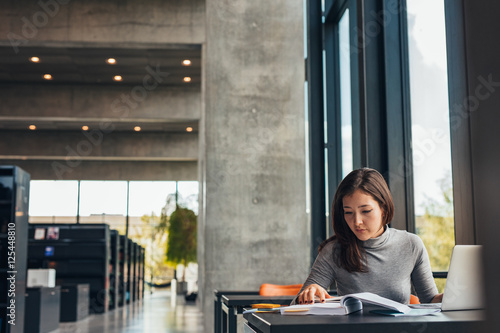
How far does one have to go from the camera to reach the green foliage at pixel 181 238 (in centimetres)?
2181

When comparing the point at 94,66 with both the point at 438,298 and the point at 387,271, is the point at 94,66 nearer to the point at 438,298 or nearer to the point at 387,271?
the point at 387,271

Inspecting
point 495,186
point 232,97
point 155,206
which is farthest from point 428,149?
point 155,206

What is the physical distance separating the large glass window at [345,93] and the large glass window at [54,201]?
20.0 metres

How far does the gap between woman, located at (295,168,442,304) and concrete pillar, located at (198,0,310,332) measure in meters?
5.38

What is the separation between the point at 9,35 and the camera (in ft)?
37.9

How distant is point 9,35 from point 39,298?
19.6ft

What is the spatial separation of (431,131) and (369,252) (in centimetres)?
184

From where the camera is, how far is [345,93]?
5621 mm

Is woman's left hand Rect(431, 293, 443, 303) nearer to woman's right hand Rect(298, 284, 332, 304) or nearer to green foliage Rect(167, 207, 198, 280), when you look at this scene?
woman's right hand Rect(298, 284, 332, 304)

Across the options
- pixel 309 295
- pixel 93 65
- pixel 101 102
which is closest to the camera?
pixel 309 295

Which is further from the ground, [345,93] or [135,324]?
[345,93]

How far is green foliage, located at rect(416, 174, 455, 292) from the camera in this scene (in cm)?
331

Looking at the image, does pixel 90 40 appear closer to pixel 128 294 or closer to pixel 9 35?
pixel 9 35

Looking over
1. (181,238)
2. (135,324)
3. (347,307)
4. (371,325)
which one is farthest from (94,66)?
(371,325)
